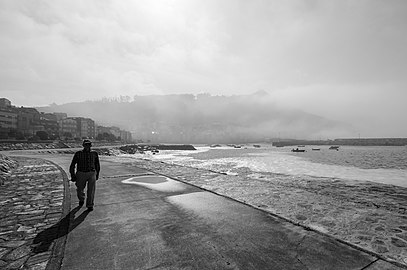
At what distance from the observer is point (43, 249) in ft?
11.9

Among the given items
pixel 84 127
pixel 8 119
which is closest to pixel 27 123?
pixel 8 119

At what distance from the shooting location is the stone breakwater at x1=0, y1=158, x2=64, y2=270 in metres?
3.38

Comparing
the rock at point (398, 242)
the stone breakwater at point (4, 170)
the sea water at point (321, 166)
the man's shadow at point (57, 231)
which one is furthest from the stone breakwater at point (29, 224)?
the sea water at point (321, 166)

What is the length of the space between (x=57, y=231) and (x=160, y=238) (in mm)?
2228

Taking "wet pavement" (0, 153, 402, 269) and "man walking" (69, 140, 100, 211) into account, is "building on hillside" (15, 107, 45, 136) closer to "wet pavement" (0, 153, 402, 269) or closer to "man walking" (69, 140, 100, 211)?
"man walking" (69, 140, 100, 211)

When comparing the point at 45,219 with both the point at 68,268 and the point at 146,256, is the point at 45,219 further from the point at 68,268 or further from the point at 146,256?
the point at 146,256

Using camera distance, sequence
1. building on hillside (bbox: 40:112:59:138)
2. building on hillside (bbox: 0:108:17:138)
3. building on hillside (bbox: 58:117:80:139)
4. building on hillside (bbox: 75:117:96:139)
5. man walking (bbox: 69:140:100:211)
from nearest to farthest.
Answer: man walking (bbox: 69:140:100:211) → building on hillside (bbox: 0:108:17:138) → building on hillside (bbox: 40:112:59:138) → building on hillside (bbox: 58:117:80:139) → building on hillside (bbox: 75:117:96:139)

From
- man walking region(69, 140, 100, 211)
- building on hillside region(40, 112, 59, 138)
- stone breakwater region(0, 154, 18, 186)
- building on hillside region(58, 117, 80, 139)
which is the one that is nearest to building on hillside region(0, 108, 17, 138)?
building on hillside region(40, 112, 59, 138)

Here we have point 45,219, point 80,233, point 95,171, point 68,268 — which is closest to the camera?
point 68,268

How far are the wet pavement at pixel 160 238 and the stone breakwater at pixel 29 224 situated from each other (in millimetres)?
16

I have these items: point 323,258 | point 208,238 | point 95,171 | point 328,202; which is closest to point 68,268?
point 208,238

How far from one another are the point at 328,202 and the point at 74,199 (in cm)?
841

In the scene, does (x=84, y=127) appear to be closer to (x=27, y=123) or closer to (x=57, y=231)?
(x=27, y=123)

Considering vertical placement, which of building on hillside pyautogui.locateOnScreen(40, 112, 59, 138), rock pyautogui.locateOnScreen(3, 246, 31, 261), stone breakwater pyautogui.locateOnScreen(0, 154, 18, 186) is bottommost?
rock pyautogui.locateOnScreen(3, 246, 31, 261)
